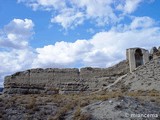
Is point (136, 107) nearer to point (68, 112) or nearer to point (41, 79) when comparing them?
point (68, 112)

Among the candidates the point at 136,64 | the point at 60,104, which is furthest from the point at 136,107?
the point at 136,64

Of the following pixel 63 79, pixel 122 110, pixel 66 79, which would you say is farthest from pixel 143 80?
pixel 122 110

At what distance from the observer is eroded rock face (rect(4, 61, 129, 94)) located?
99.1ft

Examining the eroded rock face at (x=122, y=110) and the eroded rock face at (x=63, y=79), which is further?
the eroded rock face at (x=63, y=79)

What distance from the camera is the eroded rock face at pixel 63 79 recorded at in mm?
30219

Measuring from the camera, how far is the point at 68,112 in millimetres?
14797

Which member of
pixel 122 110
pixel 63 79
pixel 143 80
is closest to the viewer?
pixel 122 110

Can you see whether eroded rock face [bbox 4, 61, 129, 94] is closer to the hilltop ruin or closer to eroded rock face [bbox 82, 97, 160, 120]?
the hilltop ruin

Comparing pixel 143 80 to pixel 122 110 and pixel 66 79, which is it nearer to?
pixel 66 79

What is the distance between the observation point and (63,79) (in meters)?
31.0

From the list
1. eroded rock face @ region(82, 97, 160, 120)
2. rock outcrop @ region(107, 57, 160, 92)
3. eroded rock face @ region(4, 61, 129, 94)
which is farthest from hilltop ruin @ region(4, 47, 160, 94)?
eroded rock face @ region(82, 97, 160, 120)

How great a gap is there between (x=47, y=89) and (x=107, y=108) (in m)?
16.4

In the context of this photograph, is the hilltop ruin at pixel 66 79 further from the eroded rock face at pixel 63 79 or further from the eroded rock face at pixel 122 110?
the eroded rock face at pixel 122 110

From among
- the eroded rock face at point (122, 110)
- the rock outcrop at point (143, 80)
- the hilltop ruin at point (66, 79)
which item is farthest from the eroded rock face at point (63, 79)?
the eroded rock face at point (122, 110)
